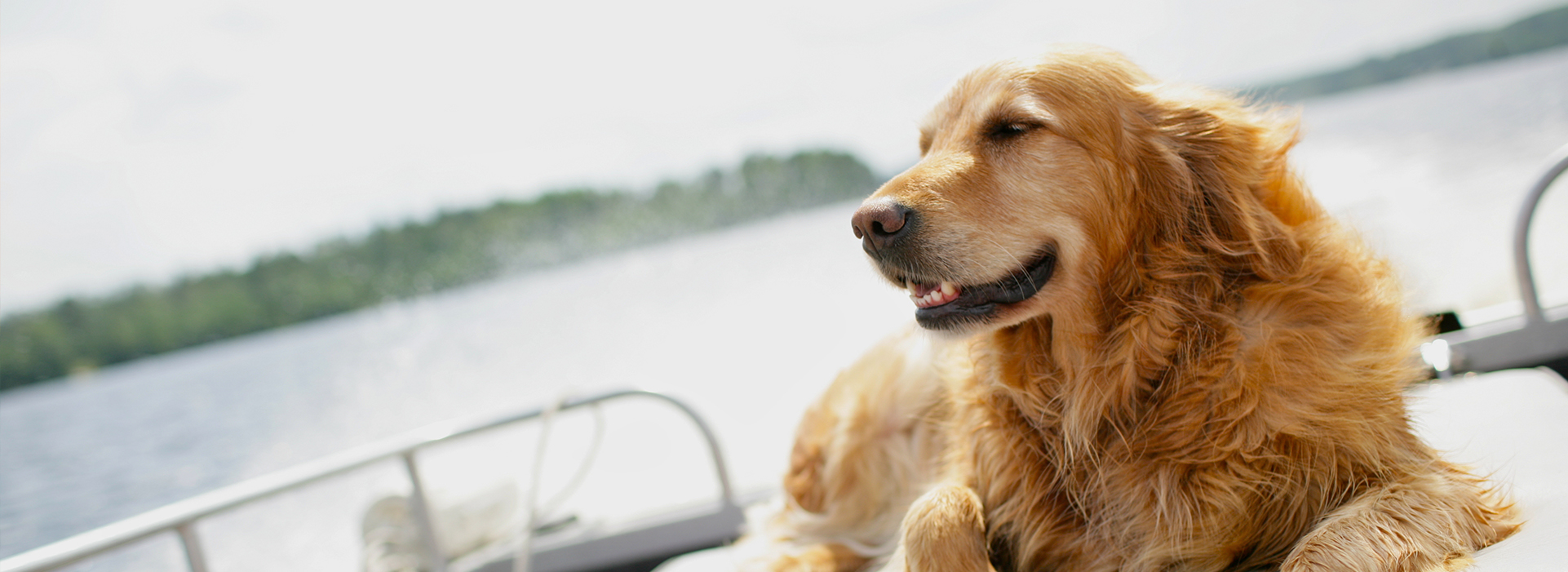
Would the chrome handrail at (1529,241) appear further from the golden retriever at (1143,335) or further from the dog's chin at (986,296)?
the dog's chin at (986,296)

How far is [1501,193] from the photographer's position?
5.88 m

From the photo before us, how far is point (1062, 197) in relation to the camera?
142 centimetres

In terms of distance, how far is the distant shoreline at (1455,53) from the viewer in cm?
394

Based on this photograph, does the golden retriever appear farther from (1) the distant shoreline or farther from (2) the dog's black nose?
(1) the distant shoreline

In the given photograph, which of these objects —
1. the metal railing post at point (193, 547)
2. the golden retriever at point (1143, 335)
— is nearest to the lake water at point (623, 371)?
the golden retriever at point (1143, 335)

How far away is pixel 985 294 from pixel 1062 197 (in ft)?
Answer: 0.74

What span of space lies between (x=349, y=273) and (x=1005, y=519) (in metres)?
13.4

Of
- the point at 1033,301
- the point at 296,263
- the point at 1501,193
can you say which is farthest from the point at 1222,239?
the point at 296,263

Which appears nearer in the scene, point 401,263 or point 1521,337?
point 1521,337

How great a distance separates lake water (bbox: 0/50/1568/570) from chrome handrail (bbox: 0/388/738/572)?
239 millimetres

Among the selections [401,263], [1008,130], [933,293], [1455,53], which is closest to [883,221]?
[933,293]

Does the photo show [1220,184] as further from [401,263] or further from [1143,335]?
[401,263]

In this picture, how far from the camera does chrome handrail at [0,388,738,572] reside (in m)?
1.92

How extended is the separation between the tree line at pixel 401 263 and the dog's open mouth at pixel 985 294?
3721 millimetres
